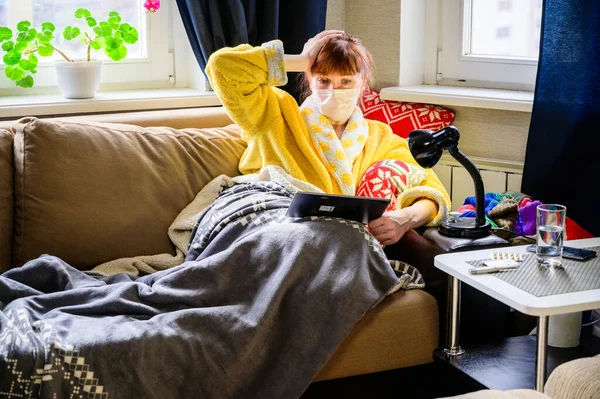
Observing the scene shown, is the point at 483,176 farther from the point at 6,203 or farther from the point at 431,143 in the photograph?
the point at 6,203

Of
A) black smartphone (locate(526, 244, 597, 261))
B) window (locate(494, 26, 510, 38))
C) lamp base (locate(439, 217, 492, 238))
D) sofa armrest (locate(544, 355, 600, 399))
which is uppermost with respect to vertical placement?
window (locate(494, 26, 510, 38))

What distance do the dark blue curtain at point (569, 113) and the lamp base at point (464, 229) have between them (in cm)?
35

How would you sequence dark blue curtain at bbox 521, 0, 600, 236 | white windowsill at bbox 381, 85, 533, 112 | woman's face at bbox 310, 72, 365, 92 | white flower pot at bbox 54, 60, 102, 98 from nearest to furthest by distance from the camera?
dark blue curtain at bbox 521, 0, 600, 236, woman's face at bbox 310, 72, 365, 92, white windowsill at bbox 381, 85, 533, 112, white flower pot at bbox 54, 60, 102, 98

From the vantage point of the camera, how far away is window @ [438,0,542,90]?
2.94m

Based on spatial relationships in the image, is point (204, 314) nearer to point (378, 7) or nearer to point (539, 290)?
point (539, 290)

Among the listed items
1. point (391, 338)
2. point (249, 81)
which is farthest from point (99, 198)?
point (391, 338)

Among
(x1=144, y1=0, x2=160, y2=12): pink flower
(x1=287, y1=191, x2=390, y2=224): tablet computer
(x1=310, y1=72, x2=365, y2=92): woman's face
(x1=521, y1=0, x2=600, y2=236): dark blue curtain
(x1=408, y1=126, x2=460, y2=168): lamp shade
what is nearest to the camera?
(x1=287, y1=191, x2=390, y2=224): tablet computer

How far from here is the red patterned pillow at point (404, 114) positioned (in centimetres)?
299

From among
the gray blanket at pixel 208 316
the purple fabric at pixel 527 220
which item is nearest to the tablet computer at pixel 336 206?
the gray blanket at pixel 208 316

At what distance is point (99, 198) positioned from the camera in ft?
7.86

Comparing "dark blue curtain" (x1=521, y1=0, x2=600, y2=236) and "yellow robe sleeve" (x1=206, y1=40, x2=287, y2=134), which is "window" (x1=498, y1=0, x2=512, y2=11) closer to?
"dark blue curtain" (x1=521, y1=0, x2=600, y2=236)

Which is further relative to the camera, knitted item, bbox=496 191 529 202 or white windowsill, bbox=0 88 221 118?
white windowsill, bbox=0 88 221 118

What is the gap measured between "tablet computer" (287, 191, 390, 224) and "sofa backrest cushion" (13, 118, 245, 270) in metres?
0.46

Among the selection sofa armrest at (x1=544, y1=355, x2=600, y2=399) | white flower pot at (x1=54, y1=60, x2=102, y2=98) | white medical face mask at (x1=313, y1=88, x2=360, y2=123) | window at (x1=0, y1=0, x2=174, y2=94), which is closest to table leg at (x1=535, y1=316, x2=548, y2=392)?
sofa armrest at (x1=544, y1=355, x2=600, y2=399)
